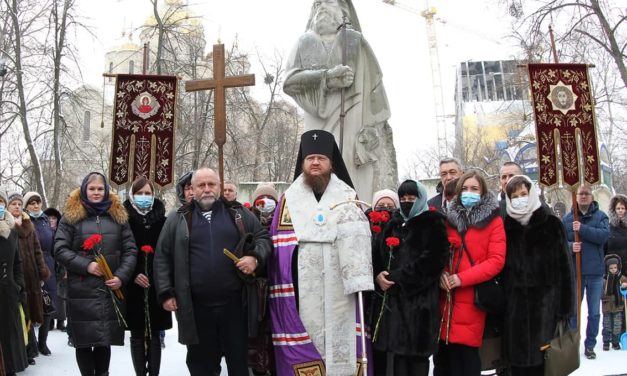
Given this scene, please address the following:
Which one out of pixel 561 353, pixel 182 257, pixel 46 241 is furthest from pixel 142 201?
pixel 46 241

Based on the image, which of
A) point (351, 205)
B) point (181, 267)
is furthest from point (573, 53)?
point (181, 267)

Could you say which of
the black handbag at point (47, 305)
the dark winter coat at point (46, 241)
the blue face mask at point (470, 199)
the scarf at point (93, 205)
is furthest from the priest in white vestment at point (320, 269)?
the dark winter coat at point (46, 241)

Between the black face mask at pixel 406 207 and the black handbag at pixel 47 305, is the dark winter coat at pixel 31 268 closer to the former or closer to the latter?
the black handbag at pixel 47 305

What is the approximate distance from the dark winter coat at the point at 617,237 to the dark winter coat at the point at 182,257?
5650 millimetres

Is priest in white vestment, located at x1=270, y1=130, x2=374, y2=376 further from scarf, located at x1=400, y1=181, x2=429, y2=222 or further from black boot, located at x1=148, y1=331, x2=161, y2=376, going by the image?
black boot, located at x1=148, y1=331, x2=161, y2=376

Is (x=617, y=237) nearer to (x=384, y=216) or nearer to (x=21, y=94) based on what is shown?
(x=384, y=216)

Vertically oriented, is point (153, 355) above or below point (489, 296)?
below

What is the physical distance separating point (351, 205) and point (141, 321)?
2173 millimetres

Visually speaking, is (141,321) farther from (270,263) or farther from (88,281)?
(270,263)

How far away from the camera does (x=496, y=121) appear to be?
163 feet

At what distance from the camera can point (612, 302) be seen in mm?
8172

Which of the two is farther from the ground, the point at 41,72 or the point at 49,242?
the point at 41,72

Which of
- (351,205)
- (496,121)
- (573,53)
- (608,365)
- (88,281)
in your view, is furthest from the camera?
(496,121)

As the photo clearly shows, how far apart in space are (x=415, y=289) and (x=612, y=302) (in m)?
4.79
